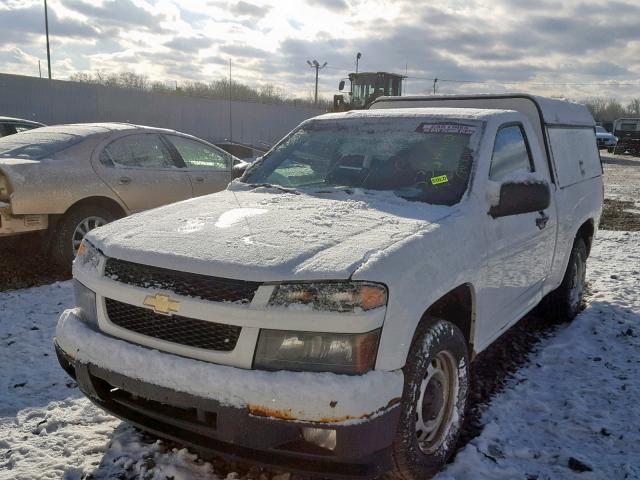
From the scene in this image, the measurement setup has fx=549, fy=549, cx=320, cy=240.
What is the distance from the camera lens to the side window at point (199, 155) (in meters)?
6.72

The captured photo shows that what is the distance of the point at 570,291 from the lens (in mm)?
4750

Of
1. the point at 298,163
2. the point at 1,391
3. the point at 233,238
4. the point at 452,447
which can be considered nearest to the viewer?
the point at 233,238

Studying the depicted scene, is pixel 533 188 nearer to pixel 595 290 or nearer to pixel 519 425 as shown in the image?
pixel 519 425

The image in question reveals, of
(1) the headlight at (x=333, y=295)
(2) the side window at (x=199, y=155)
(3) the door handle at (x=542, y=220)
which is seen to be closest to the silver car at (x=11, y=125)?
(2) the side window at (x=199, y=155)

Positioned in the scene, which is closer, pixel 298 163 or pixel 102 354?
pixel 102 354

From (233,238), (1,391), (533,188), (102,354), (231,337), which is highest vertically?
(533,188)

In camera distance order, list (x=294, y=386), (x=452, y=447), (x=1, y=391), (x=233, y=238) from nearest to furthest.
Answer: (x=294, y=386) → (x=233, y=238) → (x=452, y=447) → (x=1, y=391)

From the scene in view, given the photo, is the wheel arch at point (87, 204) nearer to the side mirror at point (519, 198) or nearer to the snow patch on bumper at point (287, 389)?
the snow patch on bumper at point (287, 389)

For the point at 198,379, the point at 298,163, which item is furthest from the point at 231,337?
the point at 298,163

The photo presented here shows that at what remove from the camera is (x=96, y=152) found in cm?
591

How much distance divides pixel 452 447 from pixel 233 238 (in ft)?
4.90

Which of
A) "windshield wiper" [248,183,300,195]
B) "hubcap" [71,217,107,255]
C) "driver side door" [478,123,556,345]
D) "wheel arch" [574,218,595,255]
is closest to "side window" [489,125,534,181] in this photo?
"driver side door" [478,123,556,345]

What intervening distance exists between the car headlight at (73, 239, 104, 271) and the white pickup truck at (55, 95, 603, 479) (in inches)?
0.6

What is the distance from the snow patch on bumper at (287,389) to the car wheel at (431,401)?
18 centimetres
